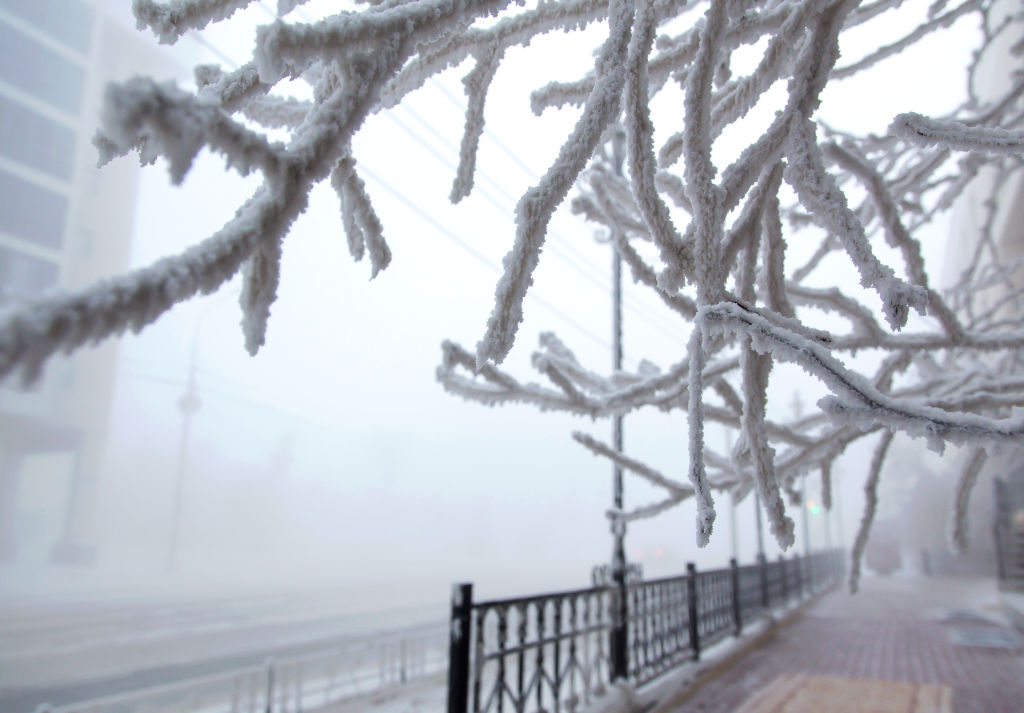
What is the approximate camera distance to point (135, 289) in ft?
Answer: 1.78

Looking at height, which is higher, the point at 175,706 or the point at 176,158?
the point at 176,158

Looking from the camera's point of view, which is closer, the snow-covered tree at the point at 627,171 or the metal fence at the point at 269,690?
the snow-covered tree at the point at 627,171

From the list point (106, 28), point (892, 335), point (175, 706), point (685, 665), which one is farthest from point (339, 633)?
point (892, 335)

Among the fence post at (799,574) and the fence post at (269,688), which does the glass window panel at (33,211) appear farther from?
the fence post at (799,574)

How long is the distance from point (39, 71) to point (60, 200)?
10.1 feet

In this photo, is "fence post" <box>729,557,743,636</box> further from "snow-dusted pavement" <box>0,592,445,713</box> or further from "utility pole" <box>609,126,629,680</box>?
"snow-dusted pavement" <box>0,592,445,713</box>

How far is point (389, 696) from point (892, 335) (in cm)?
808

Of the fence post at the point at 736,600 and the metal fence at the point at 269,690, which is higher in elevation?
the fence post at the point at 736,600

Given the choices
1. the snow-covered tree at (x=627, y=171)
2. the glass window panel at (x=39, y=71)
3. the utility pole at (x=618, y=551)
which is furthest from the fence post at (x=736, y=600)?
the glass window panel at (x=39, y=71)

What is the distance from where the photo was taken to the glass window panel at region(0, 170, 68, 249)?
10.3m

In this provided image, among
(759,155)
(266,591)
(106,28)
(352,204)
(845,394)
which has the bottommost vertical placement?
(266,591)

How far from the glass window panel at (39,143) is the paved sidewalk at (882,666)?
37.8 feet

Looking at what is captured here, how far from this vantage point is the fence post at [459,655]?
3.92m

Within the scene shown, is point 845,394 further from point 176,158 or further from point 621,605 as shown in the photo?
point 621,605
